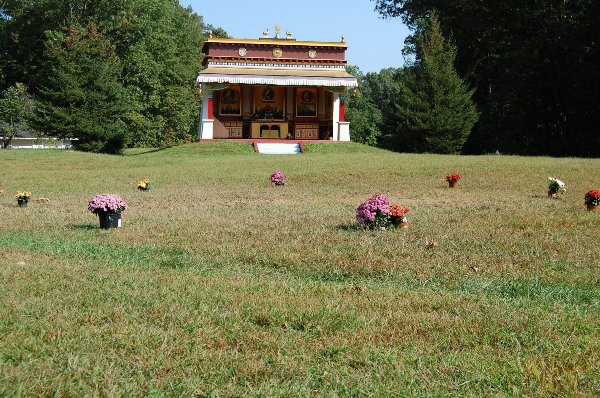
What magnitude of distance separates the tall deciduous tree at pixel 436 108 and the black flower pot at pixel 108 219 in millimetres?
30150

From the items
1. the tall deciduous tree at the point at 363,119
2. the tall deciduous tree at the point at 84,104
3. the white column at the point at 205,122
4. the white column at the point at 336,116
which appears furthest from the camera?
the tall deciduous tree at the point at 363,119

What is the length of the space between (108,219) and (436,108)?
31157 millimetres

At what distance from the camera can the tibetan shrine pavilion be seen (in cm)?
4006

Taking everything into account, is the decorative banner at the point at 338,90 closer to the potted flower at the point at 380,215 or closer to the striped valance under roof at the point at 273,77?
the striped valance under roof at the point at 273,77

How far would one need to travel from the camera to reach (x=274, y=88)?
44000 millimetres

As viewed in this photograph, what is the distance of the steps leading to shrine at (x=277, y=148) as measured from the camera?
36.6 metres

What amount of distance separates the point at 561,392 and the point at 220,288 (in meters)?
3.22

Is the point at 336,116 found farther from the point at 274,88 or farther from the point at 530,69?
the point at 530,69

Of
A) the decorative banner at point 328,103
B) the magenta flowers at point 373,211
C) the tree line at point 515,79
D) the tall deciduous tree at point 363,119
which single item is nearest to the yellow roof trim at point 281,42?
the decorative banner at point 328,103

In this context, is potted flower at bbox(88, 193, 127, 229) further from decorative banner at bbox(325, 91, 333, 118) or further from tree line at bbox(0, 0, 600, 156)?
decorative banner at bbox(325, 91, 333, 118)

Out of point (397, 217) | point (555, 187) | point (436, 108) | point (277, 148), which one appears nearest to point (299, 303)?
point (397, 217)

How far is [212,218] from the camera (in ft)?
39.3

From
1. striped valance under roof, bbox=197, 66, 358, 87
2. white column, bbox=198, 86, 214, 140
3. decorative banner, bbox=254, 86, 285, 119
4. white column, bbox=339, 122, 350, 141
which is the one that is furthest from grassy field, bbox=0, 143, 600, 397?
decorative banner, bbox=254, 86, 285, 119

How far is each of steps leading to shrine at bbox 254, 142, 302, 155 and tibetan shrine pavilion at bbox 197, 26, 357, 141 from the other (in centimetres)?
415
